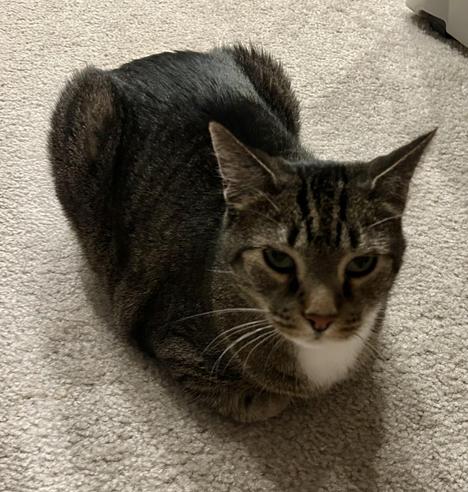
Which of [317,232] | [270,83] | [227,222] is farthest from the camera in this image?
[270,83]

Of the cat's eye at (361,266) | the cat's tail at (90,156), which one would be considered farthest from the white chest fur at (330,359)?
the cat's tail at (90,156)

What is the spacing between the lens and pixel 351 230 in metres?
1.07

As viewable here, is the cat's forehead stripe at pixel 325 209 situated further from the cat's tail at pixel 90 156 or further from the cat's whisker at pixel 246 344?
the cat's tail at pixel 90 156

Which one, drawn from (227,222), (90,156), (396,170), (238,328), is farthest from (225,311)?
(90,156)

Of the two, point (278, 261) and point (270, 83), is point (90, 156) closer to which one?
point (270, 83)

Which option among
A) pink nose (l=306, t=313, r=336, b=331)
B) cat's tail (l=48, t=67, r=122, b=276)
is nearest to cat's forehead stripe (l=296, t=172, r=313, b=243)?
pink nose (l=306, t=313, r=336, b=331)

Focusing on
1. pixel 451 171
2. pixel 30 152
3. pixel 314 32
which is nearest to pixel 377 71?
pixel 314 32

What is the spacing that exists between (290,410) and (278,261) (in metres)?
0.36

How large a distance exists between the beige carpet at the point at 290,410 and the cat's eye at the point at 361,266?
34 centimetres

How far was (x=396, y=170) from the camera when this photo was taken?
3.56ft

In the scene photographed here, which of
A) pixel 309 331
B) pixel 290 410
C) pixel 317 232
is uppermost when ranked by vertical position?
pixel 317 232

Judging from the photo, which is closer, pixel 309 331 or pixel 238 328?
pixel 309 331

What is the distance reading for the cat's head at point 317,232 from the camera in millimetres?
1068

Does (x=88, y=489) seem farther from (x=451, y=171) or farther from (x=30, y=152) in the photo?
(x=451, y=171)
